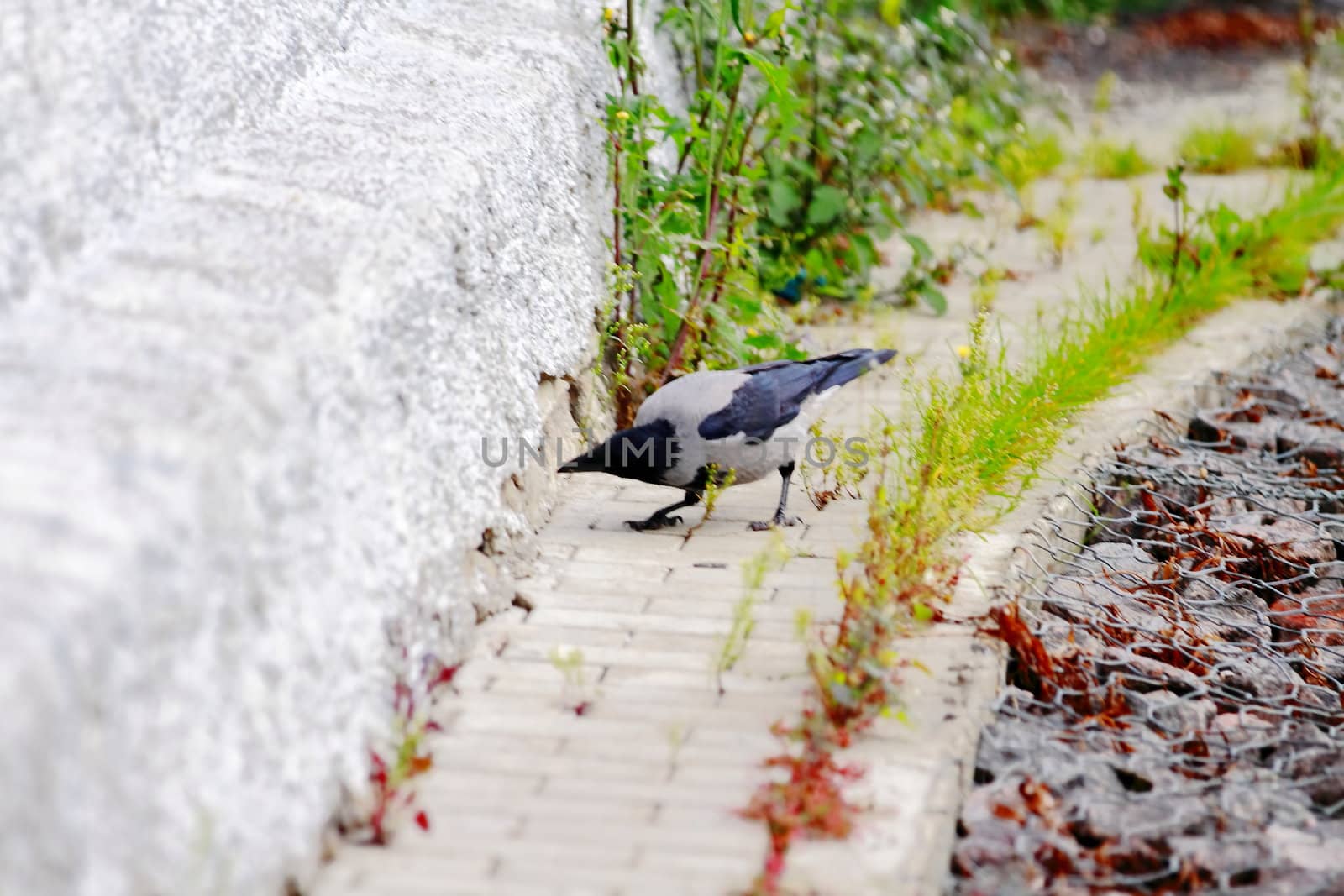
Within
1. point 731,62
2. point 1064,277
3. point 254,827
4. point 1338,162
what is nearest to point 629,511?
point 731,62

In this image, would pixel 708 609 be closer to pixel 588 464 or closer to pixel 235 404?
pixel 588 464

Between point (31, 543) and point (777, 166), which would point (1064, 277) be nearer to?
point (777, 166)

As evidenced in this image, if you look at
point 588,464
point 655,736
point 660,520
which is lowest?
point 655,736

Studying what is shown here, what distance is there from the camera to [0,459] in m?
2.11

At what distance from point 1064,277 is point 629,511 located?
10.1 feet

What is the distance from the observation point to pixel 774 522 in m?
3.94

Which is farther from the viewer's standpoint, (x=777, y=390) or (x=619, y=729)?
(x=777, y=390)

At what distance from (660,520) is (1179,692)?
4.46 ft

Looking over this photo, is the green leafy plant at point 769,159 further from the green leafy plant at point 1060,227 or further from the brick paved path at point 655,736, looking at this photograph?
the brick paved path at point 655,736

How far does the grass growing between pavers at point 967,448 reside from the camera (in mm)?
2727

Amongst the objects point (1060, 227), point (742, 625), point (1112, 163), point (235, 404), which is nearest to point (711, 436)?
point (742, 625)

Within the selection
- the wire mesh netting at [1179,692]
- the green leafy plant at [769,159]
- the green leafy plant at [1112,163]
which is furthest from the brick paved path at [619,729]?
the green leafy plant at [1112,163]

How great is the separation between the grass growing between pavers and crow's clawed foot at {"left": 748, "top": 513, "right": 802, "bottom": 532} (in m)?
0.28

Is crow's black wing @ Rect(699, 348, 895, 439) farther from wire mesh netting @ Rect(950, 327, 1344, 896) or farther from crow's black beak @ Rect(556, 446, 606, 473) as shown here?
wire mesh netting @ Rect(950, 327, 1344, 896)
